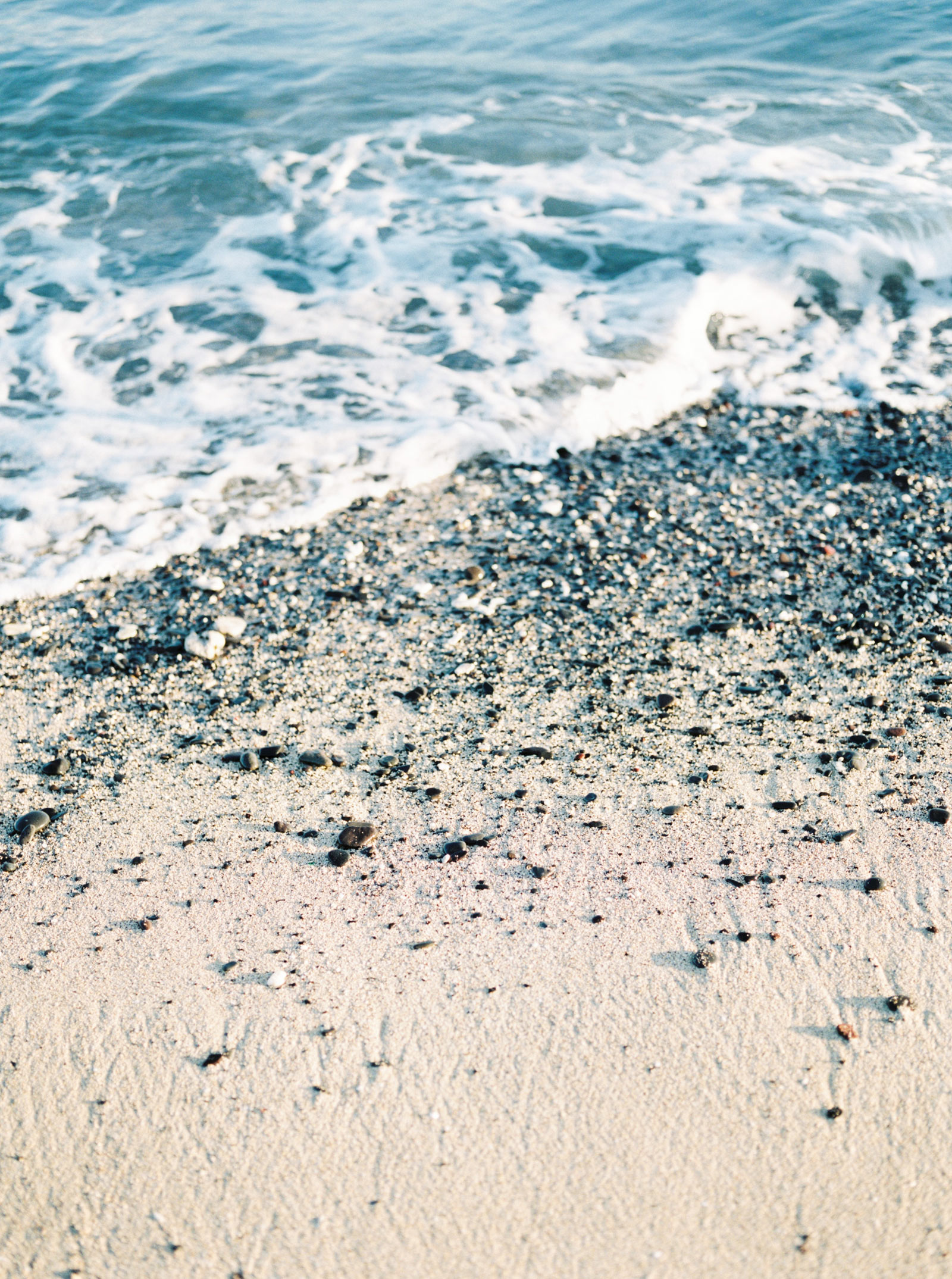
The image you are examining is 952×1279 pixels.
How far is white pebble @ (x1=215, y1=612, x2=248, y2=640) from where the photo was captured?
371cm

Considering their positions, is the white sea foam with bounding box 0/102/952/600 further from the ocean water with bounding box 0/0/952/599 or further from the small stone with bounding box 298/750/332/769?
the small stone with bounding box 298/750/332/769

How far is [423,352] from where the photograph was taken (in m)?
5.66

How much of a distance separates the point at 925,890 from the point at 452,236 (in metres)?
5.72

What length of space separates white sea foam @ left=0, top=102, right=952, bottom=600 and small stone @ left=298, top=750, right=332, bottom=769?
1.47m

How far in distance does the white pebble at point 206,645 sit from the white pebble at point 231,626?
0.12ft

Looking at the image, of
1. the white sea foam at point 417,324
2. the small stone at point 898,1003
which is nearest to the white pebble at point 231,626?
the white sea foam at point 417,324

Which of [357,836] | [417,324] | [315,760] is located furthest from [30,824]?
[417,324]

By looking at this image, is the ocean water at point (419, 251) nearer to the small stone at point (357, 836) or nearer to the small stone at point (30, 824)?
the small stone at point (30, 824)

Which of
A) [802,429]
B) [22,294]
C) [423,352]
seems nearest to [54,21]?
[22,294]

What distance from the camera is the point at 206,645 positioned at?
3.62 meters

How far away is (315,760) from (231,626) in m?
0.85

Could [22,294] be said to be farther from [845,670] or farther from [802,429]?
[845,670]

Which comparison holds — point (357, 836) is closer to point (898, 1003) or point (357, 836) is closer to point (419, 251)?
point (898, 1003)

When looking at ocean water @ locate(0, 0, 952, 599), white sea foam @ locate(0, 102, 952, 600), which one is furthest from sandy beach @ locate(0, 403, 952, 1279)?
ocean water @ locate(0, 0, 952, 599)
